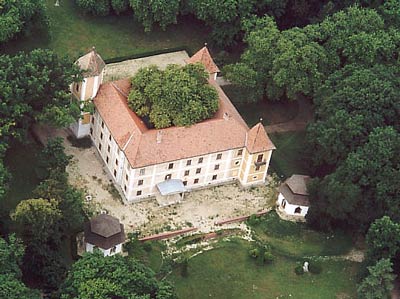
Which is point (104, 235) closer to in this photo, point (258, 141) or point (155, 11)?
point (258, 141)

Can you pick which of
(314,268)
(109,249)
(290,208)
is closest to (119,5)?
(290,208)

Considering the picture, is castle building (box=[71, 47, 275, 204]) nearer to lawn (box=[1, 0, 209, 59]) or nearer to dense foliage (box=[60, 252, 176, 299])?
lawn (box=[1, 0, 209, 59])

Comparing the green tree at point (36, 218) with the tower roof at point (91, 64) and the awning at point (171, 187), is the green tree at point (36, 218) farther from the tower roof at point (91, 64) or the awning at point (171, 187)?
the tower roof at point (91, 64)

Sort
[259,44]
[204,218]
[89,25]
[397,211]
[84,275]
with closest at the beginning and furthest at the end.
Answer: [84,275]
[397,211]
[204,218]
[259,44]
[89,25]

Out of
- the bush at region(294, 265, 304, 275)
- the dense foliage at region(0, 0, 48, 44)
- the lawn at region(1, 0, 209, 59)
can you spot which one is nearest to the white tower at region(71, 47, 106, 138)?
the dense foliage at region(0, 0, 48, 44)

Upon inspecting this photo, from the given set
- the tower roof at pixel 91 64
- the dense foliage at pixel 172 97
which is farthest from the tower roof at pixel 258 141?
the tower roof at pixel 91 64

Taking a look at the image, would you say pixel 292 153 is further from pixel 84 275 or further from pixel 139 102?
pixel 84 275

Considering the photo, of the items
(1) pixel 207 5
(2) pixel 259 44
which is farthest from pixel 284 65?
(1) pixel 207 5
